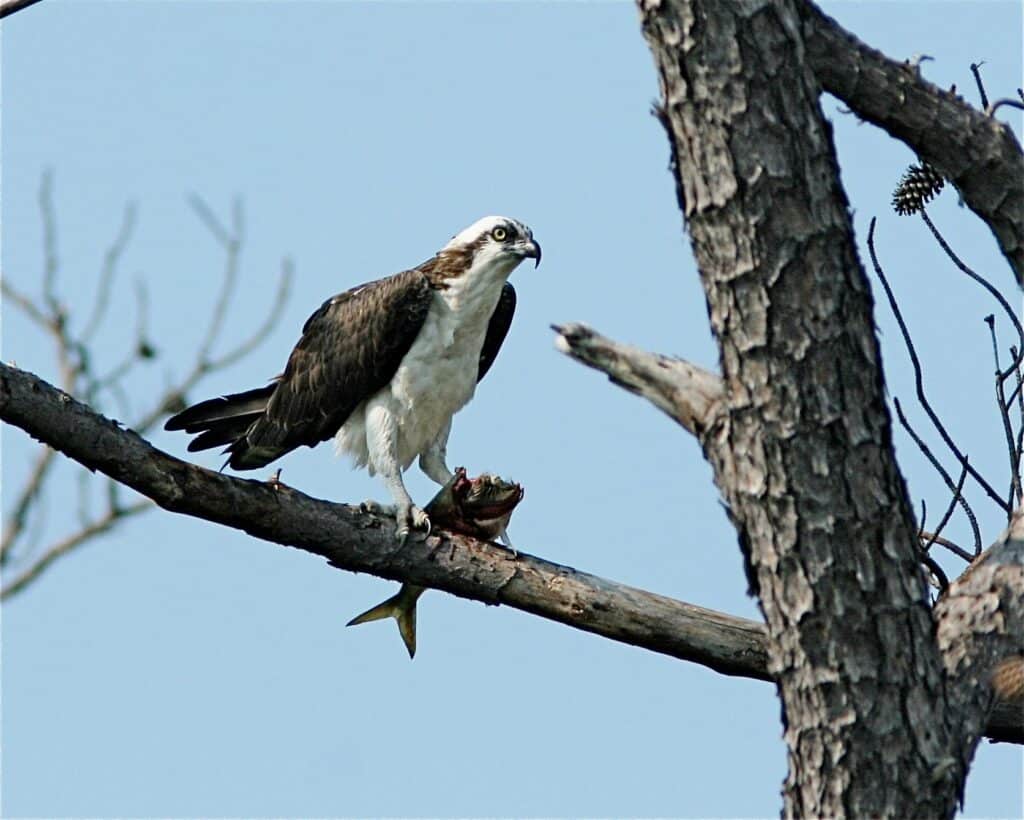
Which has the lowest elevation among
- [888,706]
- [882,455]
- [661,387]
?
[888,706]

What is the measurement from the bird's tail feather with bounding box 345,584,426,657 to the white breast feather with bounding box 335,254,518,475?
121 cm

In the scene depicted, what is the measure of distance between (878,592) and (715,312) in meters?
0.87

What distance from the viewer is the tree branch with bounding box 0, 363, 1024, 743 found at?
16.7ft

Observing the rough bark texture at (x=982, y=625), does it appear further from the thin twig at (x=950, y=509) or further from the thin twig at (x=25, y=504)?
the thin twig at (x=25, y=504)

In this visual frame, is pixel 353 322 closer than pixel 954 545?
No

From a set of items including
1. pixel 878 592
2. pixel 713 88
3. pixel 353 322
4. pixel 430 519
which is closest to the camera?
pixel 713 88

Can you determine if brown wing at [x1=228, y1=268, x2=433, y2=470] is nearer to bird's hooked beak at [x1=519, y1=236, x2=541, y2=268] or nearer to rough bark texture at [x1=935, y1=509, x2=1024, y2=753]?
bird's hooked beak at [x1=519, y1=236, x2=541, y2=268]

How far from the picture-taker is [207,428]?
25.7 ft

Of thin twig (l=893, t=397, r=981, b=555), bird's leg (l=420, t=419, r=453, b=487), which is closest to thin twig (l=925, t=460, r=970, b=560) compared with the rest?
thin twig (l=893, t=397, r=981, b=555)

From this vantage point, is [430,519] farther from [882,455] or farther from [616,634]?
[882,455]

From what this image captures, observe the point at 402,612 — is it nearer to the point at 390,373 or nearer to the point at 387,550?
the point at 387,550

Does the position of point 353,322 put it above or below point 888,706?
above

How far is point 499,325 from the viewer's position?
26.6 feet

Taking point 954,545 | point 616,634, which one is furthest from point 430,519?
point 954,545
